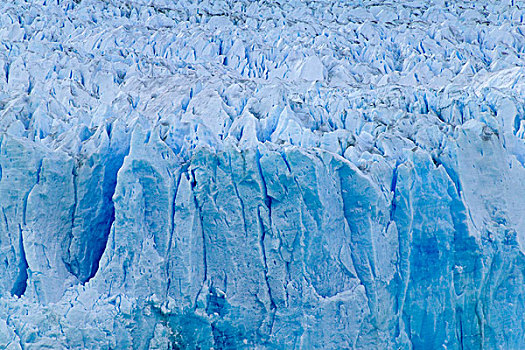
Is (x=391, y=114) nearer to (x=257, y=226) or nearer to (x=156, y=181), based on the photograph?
(x=257, y=226)

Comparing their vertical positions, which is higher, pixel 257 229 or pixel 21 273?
pixel 257 229

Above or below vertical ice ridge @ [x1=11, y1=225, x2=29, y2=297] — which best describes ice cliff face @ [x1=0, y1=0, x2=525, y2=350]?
above

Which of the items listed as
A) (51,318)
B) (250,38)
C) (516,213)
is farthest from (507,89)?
(51,318)

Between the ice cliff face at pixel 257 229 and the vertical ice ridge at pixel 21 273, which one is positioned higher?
the ice cliff face at pixel 257 229

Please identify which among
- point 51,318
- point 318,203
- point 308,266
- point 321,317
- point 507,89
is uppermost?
point 507,89

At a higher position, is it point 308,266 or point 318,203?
point 318,203

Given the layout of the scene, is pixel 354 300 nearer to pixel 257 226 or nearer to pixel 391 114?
pixel 257 226

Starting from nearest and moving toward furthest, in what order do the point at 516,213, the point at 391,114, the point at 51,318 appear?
the point at 51,318
the point at 516,213
the point at 391,114

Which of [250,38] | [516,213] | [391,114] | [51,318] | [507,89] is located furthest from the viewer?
[250,38]

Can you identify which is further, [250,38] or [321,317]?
[250,38]
